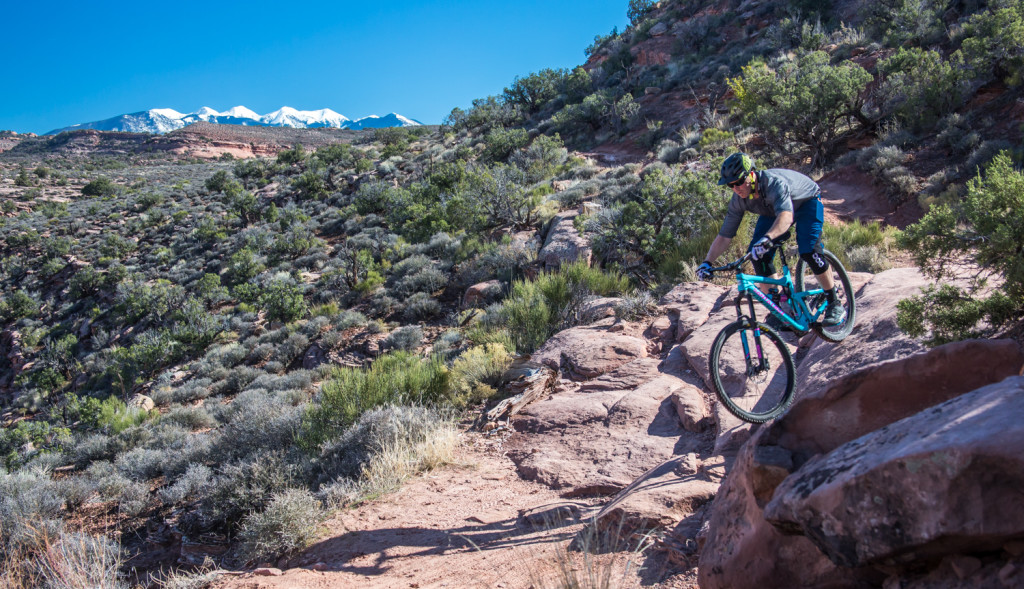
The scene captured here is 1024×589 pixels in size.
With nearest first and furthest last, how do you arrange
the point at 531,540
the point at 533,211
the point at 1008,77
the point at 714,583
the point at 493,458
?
the point at 714,583
the point at 531,540
the point at 493,458
the point at 1008,77
the point at 533,211

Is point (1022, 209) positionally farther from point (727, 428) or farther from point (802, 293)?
point (727, 428)

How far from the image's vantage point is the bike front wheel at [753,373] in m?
3.78

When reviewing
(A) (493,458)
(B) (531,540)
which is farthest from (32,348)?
(B) (531,540)

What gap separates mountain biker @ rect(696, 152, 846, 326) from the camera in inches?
159

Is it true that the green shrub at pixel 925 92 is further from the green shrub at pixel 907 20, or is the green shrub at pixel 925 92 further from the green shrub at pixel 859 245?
the green shrub at pixel 859 245

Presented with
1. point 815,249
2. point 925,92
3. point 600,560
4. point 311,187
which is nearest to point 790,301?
point 815,249

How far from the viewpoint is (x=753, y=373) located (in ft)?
13.1

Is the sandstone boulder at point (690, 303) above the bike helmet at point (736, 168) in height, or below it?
below

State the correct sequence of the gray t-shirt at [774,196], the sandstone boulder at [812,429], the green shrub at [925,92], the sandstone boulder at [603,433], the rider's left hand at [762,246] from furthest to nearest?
the green shrub at [925,92] < the sandstone boulder at [603,433] < the gray t-shirt at [774,196] < the rider's left hand at [762,246] < the sandstone boulder at [812,429]

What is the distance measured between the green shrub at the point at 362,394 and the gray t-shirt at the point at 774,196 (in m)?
4.36

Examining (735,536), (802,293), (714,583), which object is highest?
(802,293)

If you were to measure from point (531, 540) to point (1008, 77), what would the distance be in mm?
15950

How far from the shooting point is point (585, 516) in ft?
12.4

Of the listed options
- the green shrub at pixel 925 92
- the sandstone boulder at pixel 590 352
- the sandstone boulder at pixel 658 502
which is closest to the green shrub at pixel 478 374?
the sandstone boulder at pixel 590 352
